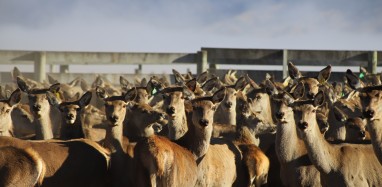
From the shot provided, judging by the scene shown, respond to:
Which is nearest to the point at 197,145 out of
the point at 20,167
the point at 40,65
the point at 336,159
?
the point at 336,159

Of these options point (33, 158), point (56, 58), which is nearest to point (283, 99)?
point (33, 158)

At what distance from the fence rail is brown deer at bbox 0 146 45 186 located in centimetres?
1075

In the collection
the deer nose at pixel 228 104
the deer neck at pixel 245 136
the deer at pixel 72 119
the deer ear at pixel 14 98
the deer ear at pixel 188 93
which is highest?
the deer ear at pixel 188 93

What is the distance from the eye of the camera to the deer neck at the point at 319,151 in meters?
11.7

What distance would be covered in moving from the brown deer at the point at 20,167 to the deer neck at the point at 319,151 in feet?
10.7

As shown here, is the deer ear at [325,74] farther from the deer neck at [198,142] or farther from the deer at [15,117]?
the deer at [15,117]

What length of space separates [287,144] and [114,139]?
2.16 m

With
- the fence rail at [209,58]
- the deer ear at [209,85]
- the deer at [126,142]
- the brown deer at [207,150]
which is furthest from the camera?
the fence rail at [209,58]

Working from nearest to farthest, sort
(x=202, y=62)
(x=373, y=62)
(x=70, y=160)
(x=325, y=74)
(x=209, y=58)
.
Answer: (x=70, y=160)
(x=325, y=74)
(x=373, y=62)
(x=202, y=62)
(x=209, y=58)

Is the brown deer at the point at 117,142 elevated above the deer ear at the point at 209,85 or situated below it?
below

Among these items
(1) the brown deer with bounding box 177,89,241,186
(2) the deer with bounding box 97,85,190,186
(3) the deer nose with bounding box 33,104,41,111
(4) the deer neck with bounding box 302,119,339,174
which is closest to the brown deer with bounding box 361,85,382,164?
(4) the deer neck with bounding box 302,119,339,174

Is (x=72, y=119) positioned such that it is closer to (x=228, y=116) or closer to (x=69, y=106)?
(x=69, y=106)

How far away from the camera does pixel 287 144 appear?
1220 cm

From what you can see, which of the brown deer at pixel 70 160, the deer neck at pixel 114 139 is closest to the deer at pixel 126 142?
the deer neck at pixel 114 139
